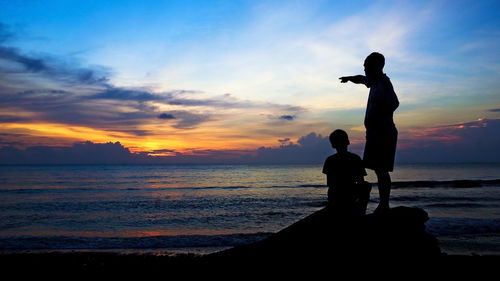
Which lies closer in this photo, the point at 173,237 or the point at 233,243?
the point at 233,243

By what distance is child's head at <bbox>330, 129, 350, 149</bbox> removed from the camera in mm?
5035

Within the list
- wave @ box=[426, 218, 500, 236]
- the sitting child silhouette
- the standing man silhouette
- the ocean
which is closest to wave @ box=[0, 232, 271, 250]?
the ocean

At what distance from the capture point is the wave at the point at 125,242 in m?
12.4

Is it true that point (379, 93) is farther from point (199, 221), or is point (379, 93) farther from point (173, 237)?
point (199, 221)

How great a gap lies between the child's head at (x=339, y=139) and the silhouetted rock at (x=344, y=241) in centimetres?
103

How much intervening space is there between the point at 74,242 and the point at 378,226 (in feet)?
41.1

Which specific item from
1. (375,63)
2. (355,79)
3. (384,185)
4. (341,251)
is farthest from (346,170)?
(375,63)

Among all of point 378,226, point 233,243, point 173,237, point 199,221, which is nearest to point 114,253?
point 173,237

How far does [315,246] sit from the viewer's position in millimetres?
4652

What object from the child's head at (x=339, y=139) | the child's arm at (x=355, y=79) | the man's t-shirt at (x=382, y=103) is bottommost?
the child's head at (x=339, y=139)

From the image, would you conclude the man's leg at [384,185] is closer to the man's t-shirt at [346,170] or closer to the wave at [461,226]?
the man's t-shirt at [346,170]

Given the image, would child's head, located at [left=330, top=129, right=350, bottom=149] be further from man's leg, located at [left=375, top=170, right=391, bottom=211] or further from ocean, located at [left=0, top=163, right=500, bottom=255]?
ocean, located at [left=0, top=163, right=500, bottom=255]

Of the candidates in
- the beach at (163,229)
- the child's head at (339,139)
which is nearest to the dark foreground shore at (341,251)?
the child's head at (339,139)

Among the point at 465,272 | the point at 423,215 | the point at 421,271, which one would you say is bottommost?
the point at 465,272
